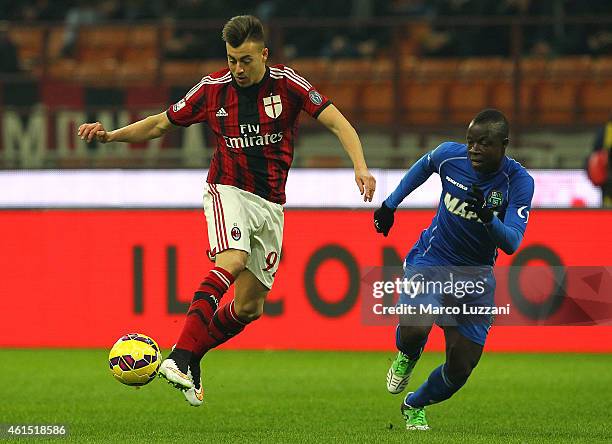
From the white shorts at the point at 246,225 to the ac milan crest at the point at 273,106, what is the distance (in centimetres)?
45

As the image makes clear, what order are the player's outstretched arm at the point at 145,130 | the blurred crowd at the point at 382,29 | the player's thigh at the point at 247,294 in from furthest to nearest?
the blurred crowd at the point at 382,29 < the player's thigh at the point at 247,294 < the player's outstretched arm at the point at 145,130

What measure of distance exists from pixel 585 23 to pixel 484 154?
8.56 metres

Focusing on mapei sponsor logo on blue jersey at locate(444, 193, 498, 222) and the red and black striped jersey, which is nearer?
mapei sponsor logo on blue jersey at locate(444, 193, 498, 222)

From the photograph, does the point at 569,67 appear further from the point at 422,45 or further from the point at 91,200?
the point at 91,200

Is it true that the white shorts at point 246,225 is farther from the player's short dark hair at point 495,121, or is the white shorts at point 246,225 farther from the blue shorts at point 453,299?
the player's short dark hair at point 495,121

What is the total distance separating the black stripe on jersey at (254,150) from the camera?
23.0 feet

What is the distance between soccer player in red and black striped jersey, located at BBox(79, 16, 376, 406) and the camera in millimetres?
6797

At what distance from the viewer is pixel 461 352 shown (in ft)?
21.9

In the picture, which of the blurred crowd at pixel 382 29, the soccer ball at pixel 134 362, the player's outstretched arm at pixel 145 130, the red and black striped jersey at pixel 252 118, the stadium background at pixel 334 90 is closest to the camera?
the soccer ball at pixel 134 362

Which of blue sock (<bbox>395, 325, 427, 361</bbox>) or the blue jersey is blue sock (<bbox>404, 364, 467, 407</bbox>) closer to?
blue sock (<bbox>395, 325, 427, 361</bbox>)

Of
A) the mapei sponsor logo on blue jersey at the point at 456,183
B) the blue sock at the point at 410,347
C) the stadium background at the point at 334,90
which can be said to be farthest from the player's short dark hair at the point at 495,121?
the stadium background at the point at 334,90

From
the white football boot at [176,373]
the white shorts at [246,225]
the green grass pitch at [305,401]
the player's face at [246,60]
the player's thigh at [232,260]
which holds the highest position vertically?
the player's face at [246,60]

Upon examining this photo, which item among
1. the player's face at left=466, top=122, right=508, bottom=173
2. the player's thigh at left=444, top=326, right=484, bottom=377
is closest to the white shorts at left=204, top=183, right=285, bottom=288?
the player's thigh at left=444, top=326, right=484, bottom=377

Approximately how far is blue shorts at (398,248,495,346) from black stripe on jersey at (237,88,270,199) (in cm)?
99
